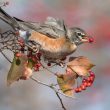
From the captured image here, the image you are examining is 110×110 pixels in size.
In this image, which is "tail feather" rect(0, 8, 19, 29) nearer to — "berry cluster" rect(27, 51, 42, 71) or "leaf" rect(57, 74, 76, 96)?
"berry cluster" rect(27, 51, 42, 71)

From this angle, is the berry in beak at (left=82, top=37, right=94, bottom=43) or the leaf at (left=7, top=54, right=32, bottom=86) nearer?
the leaf at (left=7, top=54, right=32, bottom=86)

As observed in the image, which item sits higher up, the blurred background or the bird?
the bird

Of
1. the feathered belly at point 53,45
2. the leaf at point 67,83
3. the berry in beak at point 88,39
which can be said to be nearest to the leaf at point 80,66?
the leaf at point 67,83

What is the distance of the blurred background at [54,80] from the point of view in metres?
5.00

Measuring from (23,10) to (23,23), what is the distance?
2897 mm

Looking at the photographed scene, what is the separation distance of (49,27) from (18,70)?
450 millimetres

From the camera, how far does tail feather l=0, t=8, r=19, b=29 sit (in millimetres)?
2246

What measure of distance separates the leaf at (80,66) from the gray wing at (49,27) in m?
0.24

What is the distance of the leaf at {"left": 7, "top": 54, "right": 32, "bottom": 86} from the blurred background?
2189 millimetres

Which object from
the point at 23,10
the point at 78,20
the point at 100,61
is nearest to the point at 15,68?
the point at 23,10

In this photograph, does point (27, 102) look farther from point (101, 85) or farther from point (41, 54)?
point (41, 54)

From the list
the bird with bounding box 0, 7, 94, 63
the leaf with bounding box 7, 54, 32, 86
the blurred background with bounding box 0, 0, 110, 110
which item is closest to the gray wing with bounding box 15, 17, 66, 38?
the bird with bounding box 0, 7, 94, 63

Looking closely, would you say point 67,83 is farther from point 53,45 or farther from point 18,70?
point 53,45

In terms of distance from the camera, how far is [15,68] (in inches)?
84.6
